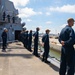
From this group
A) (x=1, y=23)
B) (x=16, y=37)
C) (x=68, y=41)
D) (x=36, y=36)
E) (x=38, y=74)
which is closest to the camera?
(x=68, y=41)

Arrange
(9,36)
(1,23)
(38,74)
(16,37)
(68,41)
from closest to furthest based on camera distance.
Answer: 1. (68,41)
2. (38,74)
3. (1,23)
4. (9,36)
5. (16,37)

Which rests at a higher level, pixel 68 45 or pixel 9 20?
pixel 9 20

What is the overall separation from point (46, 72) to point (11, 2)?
43848mm

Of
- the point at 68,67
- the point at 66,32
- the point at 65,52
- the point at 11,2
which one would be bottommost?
the point at 68,67

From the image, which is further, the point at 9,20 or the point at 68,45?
the point at 9,20

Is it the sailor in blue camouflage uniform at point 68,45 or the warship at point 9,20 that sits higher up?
the warship at point 9,20

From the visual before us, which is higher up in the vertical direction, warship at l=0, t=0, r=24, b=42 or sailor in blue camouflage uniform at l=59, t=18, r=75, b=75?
warship at l=0, t=0, r=24, b=42

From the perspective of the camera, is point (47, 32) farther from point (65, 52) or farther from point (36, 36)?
point (65, 52)

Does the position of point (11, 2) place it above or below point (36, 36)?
above

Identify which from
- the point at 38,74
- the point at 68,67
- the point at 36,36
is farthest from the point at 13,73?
the point at 36,36

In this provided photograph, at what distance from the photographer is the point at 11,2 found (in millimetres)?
52719

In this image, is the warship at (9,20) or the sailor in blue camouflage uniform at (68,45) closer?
the sailor in blue camouflage uniform at (68,45)

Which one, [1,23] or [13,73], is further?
[1,23]

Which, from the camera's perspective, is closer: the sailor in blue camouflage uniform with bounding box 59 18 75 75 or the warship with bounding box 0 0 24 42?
the sailor in blue camouflage uniform with bounding box 59 18 75 75
